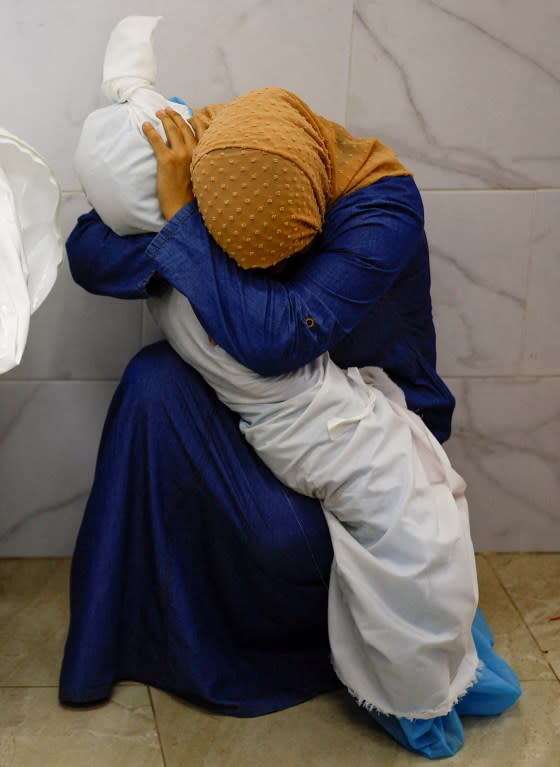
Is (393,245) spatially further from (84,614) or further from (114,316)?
(84,614)

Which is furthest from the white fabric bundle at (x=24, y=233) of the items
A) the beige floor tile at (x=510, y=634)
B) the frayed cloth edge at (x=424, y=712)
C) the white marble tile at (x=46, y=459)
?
the beige floor tile at (x=510, y=634)

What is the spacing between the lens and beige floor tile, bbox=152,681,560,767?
1688 mm

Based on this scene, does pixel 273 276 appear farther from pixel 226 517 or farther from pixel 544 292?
pixel 544 292

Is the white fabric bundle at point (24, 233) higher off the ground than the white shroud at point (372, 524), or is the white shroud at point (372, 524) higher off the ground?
the white fabric bundle at point (24, 233)

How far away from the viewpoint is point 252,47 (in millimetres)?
1896

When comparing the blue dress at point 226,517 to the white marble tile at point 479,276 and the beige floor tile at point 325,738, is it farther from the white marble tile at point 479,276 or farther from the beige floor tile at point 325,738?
the white marble tile at point 479,276

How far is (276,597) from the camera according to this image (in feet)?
5.85

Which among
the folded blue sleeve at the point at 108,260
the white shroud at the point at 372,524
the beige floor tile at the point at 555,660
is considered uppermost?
the folded blue sleeve at the point at 108,260

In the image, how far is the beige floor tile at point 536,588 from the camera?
2.03 metres

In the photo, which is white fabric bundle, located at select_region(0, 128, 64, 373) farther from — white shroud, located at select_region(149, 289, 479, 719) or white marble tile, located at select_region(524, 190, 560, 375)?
white marble tile, located at select_region(524, 190, 560, 375)

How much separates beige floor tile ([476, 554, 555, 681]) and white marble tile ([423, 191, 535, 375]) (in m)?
0.42

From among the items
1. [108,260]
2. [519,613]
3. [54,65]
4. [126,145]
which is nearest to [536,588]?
[519,613]

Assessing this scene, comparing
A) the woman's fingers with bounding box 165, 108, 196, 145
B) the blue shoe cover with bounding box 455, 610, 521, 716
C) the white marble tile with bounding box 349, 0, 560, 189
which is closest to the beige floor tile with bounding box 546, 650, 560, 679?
the blue shoe cover with bounding box 455, 610, 521, 716

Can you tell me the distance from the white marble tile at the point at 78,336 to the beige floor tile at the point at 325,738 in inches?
24.4
